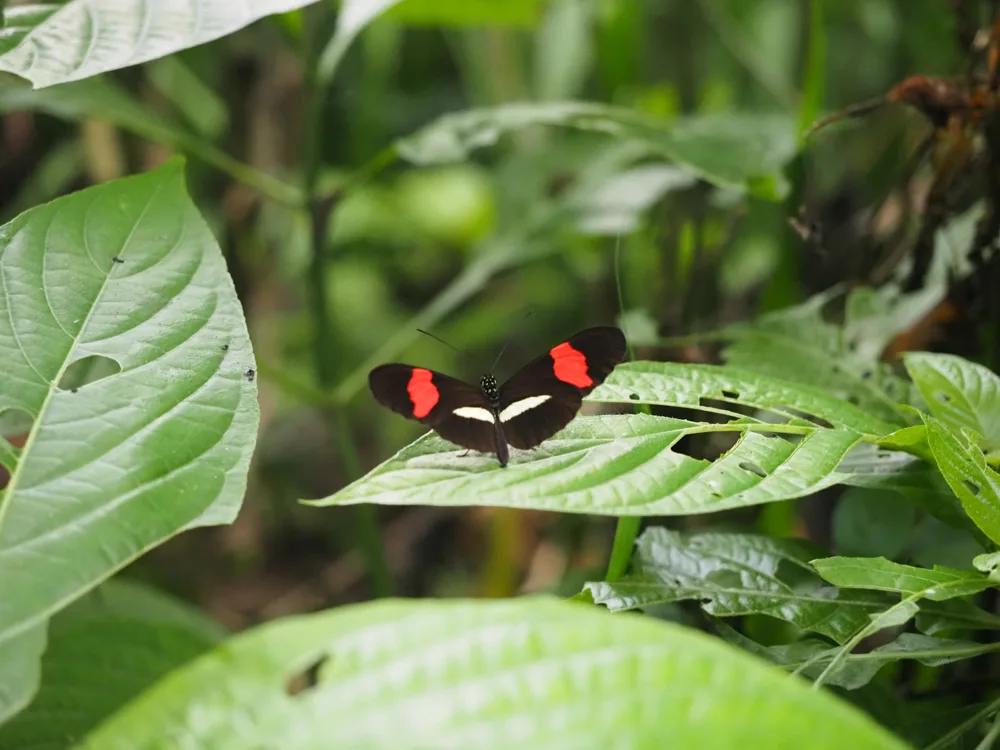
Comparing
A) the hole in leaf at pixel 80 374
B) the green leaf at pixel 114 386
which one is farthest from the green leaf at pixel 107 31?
the hole in leaf at pixel 80 374

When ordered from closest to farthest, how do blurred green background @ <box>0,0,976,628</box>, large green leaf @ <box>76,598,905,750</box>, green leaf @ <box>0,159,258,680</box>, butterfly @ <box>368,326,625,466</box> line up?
1. large green leaf @ <box>76,598,905,750</box>
2. green leaf @ <box>0,159,258,680</box>
3. butterfly @ <box>368,326,625,466</box>
4. blurred green background @ <box>0,0,976,628</box>

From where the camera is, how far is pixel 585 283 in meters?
1.56

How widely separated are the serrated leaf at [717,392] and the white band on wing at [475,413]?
0.08m

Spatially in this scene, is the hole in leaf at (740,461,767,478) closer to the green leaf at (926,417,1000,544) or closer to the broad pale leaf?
the broad pale leaf

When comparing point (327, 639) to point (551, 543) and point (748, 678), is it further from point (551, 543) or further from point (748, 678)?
point (551, 543)

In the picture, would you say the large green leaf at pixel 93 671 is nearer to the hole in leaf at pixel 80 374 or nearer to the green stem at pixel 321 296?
the hole in leaf at pixel 80 374

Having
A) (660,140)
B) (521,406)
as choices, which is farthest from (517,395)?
(660,140)

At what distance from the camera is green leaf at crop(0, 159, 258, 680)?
46 cm

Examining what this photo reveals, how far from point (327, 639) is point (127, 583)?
770mm

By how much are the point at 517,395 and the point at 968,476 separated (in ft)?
1.02

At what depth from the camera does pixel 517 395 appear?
0.64 meters

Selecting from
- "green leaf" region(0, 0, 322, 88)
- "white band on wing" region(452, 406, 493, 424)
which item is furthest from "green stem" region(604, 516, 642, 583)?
"green leaf" region(0, 0, 322, 88)

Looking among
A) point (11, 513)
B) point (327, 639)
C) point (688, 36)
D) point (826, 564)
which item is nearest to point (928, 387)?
point (826, 564)

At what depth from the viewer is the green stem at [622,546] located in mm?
617
